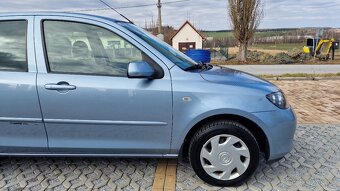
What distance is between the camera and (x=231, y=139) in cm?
283

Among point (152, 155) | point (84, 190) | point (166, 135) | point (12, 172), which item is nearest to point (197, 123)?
point (166, 135)

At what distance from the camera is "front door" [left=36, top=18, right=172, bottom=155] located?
9.09 feet

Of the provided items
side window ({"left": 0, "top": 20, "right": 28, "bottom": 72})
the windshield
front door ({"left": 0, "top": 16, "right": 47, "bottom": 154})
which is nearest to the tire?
the windshield

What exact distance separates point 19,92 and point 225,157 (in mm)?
2064

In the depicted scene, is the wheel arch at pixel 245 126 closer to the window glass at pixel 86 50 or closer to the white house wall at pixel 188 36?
the window glass at pixel 86 50

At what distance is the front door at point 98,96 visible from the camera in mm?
2770

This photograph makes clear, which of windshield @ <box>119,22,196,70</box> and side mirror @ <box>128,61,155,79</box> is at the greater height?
windshield @ <box>119,22,196,70</box>

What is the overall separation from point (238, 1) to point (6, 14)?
15898mm

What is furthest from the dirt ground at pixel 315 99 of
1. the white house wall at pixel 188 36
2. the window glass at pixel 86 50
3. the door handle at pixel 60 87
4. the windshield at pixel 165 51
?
the white house wall at pixel 188 36

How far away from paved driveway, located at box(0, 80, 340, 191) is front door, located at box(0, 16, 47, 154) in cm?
37

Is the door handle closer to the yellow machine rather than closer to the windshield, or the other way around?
the windshield

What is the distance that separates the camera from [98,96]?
2.77m

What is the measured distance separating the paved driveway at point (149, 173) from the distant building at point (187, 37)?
75.5ft

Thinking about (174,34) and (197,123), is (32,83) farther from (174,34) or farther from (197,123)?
(174,34)
